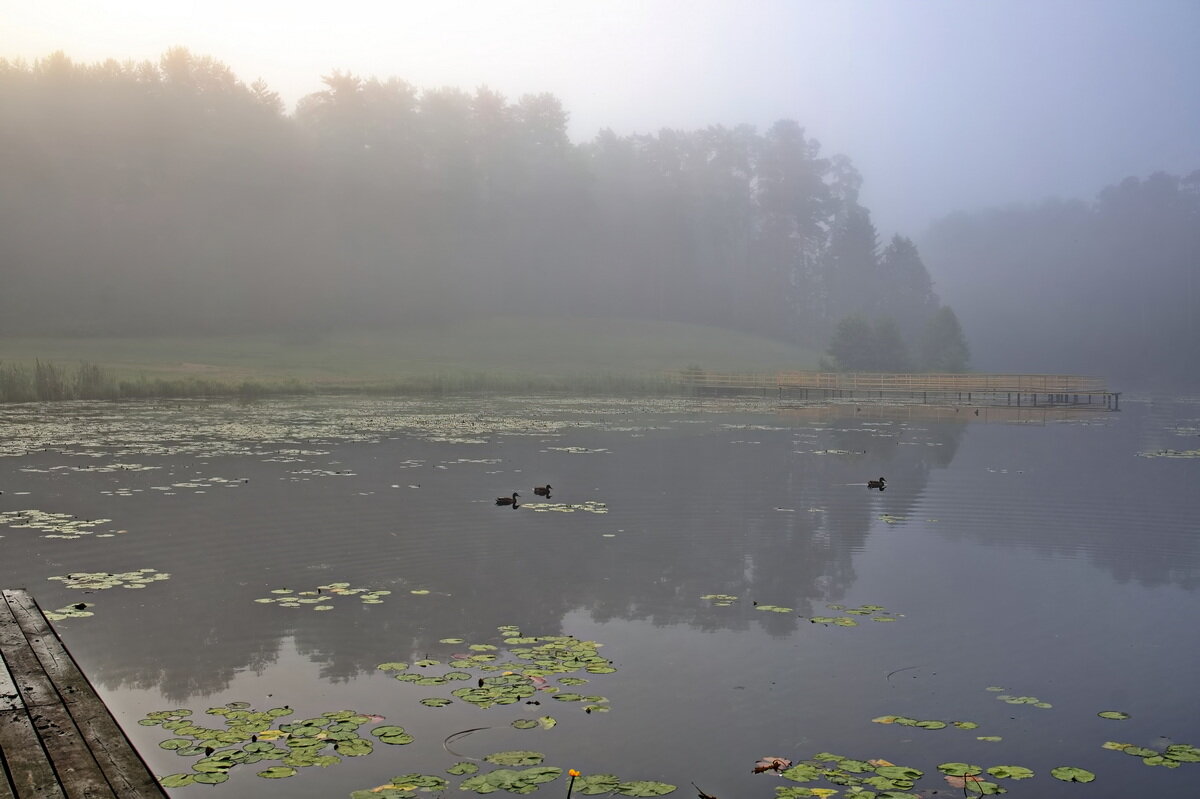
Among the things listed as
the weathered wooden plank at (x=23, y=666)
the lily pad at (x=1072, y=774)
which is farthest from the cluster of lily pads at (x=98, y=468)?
the lily pad at (x=1072, y=774)

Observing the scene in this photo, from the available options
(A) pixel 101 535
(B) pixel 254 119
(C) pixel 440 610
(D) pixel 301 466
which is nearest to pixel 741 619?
(C) pixel 440 610

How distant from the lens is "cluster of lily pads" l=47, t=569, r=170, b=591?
1229cm

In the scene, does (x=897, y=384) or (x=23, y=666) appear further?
(x=897, y=384)

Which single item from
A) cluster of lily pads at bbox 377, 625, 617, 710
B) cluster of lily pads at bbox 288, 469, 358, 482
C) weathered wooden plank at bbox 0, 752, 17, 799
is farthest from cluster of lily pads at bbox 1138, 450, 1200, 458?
weathered wooden plank at bbox 0, 752, 17, 799

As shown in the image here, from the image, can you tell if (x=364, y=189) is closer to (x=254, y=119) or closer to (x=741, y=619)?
(x=254, y=119)

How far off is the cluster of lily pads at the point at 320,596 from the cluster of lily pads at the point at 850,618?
5096 mm

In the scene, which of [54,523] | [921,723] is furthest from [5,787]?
[54,523]

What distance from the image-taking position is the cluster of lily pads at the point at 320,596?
11523 mm

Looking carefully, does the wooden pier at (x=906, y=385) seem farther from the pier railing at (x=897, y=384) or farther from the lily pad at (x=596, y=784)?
the lily pad at (x=596, y=784)

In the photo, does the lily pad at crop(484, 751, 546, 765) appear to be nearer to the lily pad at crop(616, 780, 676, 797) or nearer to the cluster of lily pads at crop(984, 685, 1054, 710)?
the lily pad at crop(616, 780, 676, 797)

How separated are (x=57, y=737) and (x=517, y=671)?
3.93 metres

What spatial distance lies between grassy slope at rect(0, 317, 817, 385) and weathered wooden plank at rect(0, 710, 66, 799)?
63108 millimetres

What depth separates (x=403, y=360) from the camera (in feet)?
274

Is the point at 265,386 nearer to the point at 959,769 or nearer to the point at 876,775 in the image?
the point at 876,775
